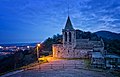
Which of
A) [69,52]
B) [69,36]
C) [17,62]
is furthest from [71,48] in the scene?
[17,62]

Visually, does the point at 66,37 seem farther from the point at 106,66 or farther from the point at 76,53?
the point at 106,66

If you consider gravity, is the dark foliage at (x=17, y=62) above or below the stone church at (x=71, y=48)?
below

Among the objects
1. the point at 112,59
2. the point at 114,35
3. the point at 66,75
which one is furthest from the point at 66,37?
the point at 114,35

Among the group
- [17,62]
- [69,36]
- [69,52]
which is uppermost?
[69,36]

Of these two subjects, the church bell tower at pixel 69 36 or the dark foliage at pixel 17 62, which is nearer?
the church bell tower at pixel 69 36

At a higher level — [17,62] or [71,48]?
[71,48]

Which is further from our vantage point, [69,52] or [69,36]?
[69,36]

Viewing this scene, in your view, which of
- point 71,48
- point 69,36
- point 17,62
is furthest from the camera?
point 17,62

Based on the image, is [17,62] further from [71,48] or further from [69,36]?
[71,48]

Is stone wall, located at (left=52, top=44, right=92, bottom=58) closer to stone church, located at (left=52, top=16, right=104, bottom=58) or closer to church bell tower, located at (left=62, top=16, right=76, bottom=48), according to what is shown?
stone church, located at (left=52, top=16, right=104, bottom=58)

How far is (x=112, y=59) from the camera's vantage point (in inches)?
1199

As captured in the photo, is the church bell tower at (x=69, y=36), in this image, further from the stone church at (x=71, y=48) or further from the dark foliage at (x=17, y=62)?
the dark foliage at (x=17, y=62)

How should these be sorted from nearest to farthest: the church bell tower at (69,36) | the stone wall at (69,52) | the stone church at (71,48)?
1. the stone wall at (69,52)
2. the stone church at (71,48)
3. the church bell tower at (69,36)

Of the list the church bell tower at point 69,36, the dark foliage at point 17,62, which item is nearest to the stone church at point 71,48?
the church bell tower at point 69,36
